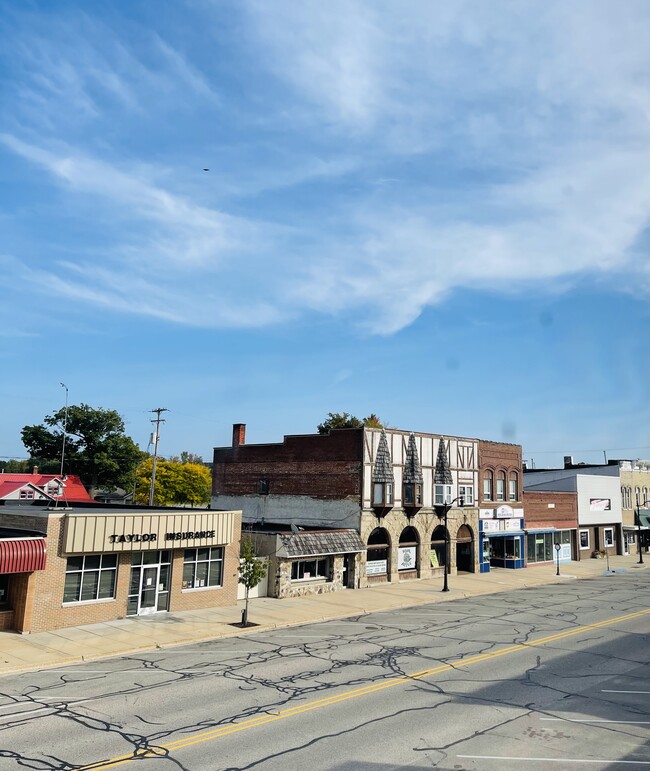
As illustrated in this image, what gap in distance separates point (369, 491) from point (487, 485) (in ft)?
48.9

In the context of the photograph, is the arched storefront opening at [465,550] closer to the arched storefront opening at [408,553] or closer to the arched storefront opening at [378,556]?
the arched storefront opening at [408,553]

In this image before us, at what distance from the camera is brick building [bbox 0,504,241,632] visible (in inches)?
1009

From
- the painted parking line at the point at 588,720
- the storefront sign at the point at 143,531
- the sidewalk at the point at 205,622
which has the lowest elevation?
the sidewalk at the point at 205,622

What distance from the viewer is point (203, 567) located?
31.9 m

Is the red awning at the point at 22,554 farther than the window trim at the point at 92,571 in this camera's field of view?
No

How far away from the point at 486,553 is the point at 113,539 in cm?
A: 3267

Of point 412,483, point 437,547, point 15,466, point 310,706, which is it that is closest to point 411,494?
point 412,483

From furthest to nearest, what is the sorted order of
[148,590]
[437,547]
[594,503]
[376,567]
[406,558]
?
[594,503]
[437,547]
[406,558]
[376,567]
[148,590]

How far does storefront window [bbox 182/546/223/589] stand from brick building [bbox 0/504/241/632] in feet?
0.16

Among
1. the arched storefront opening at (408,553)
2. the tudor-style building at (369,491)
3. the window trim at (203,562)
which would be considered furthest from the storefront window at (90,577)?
the arched storefront opening at (408,553)

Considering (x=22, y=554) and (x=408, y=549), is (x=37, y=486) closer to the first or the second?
(x=408, y=549)

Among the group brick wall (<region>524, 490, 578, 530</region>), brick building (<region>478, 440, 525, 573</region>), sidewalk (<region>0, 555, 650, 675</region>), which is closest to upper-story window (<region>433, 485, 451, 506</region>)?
brick building (<region>478, 440, 525, 573</region>)

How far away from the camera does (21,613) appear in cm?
2497

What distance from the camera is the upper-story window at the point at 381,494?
41.5m
